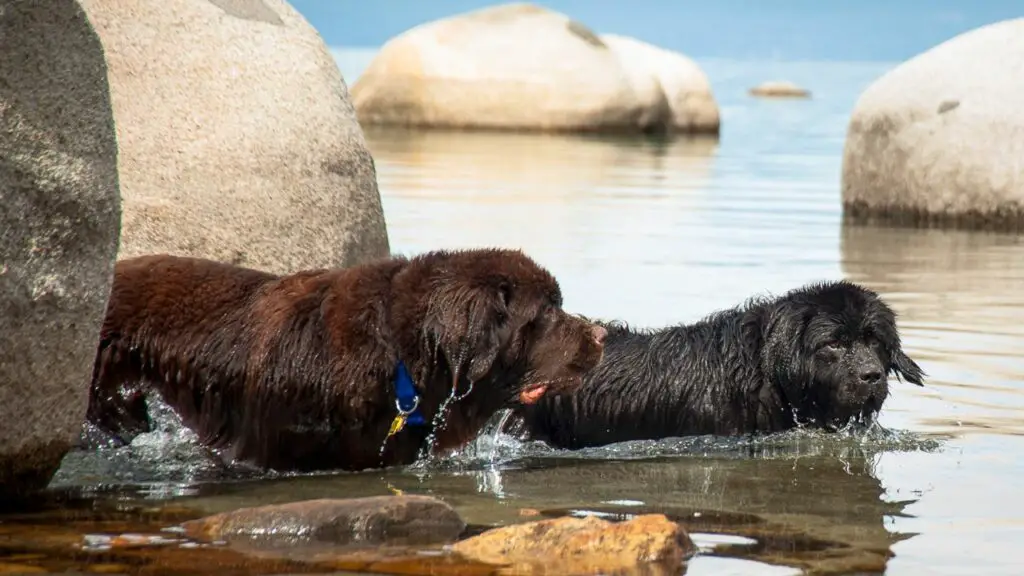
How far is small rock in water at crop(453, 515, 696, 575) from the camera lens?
210 inches

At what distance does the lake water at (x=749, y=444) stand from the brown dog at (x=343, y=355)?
18 cm

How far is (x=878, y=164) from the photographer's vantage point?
1747 cm

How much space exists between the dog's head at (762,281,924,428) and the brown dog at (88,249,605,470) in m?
1.33

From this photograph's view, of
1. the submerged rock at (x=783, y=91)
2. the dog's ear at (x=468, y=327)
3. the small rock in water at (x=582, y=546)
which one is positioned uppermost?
the submerged rock at (x=783, y=91)

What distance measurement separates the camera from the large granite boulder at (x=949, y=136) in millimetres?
16172

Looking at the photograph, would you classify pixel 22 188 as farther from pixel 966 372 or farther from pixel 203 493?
pixel 966 372

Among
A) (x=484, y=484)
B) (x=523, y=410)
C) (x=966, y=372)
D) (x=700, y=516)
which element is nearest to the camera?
(x=700, y=516)

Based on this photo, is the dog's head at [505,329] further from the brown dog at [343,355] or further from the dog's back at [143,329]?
the dog's back at [143,329]

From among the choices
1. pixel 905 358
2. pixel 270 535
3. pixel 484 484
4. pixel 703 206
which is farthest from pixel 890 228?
pixel 270 535

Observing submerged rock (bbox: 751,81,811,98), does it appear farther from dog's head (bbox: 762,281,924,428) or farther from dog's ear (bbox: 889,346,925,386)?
dog's head (bbox: 762,281,924,428)

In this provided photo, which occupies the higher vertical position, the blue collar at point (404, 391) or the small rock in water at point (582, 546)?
the blue collar at point (404, 391)

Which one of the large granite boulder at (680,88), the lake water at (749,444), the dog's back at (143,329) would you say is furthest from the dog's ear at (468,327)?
the large granite boulder at (680,88)

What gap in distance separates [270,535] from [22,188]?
147 cm

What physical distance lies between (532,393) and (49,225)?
2.09 metres
